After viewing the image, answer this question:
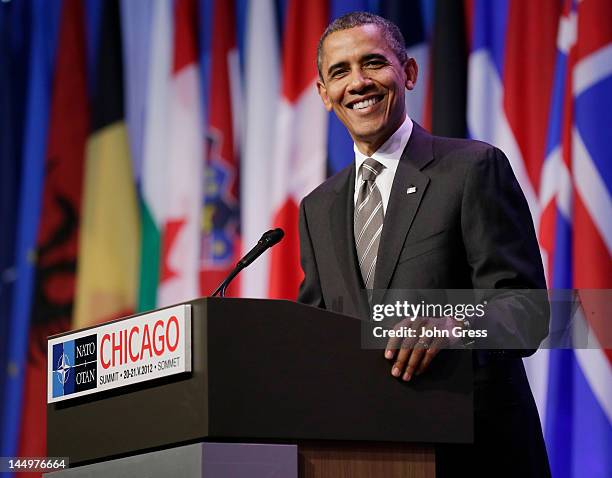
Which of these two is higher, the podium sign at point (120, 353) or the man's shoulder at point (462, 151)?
the man's shoulder at point (462, 151)

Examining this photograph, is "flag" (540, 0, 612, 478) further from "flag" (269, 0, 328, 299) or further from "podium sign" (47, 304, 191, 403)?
"podium sign" (47, 304, 191, 403)

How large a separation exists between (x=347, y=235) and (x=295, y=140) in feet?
7.09

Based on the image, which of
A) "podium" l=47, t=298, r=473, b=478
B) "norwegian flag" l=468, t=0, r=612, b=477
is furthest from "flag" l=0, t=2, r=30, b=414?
"podium" l=47, t=298, r=473, b=478

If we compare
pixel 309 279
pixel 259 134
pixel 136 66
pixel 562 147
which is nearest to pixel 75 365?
pixel 309 279

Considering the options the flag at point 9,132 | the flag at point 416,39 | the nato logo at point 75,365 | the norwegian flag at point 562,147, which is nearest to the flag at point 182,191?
the flag at point 9,132

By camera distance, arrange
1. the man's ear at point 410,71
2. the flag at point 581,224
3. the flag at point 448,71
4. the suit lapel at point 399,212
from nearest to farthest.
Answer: the suit lapel at point 399,212 < the man's ear at point 410,71 < the flag at point 581,224 < the flag at point 448,71

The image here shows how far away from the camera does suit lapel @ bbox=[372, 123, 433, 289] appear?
2283mm

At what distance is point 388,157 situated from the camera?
2.52m

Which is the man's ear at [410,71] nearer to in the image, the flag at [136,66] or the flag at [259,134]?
the flag at [259,134]

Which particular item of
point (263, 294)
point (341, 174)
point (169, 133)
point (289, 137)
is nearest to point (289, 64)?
point (289, 137)

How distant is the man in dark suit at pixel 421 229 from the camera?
212 cm

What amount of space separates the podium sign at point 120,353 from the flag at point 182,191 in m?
2.64

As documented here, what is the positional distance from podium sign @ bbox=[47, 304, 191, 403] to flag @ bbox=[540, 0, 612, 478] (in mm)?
2280

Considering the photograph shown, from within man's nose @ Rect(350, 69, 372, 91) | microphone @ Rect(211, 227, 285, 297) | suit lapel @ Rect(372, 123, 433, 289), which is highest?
man's nose @ Rect(350, 69, 372, 91)
